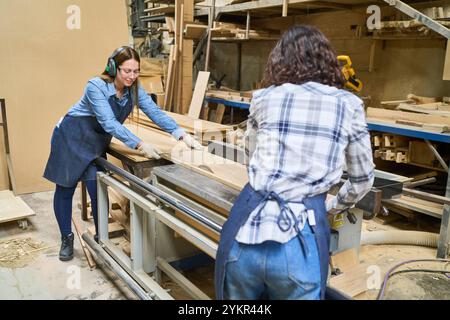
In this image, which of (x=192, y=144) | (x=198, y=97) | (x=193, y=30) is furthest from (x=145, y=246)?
(x=193, y=30)

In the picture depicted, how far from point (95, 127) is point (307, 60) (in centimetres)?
170

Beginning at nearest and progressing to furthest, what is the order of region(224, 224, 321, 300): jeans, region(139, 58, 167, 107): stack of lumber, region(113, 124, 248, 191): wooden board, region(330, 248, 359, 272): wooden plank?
region(224, 224, 321, 300): jeans < region(330, 248, 359, 272): wooden plank < region(113, 124, 248, 191): wooden board < region(139, 58, 167, 107): stack of lumber

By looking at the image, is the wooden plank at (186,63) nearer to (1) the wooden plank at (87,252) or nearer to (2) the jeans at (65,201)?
(1) the wooden plank at (87,252)

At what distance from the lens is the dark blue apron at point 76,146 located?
250 centimetres

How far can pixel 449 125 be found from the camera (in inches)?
110

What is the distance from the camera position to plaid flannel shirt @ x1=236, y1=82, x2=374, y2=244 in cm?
113

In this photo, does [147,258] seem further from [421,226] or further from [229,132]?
[421,226]

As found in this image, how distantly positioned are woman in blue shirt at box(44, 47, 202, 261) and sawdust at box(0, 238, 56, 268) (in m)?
0.37

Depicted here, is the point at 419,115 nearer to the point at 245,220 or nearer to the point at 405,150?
the point at 405,150

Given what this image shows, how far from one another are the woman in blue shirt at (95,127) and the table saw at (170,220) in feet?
0.45

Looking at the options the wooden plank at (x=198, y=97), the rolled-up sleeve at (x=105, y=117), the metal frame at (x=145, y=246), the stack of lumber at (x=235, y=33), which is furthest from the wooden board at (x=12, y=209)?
the stack of lumber at (x=235, y=33)

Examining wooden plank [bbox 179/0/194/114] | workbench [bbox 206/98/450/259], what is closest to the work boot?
workbench [bbox 206/98/450/259]

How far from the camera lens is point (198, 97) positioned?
495 centimetres

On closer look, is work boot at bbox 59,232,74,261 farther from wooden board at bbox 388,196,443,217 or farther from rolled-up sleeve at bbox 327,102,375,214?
wooden board at bbox 388,196,443,217
